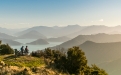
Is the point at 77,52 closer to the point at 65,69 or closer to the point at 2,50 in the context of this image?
the point at 65,69

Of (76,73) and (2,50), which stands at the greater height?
(2,50)

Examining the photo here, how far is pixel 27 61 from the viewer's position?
3503 cm

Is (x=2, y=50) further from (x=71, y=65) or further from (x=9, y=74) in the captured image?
(x=9, y=74)

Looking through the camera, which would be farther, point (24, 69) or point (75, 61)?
point (75, 61)

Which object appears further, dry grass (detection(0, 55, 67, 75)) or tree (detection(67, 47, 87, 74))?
tree (detection(67, 47, 87, 74))

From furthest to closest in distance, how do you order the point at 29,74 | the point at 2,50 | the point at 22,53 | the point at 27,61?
the point at 2,50 → the point at 22,53 → the point at 27,61 → the point at 29,74

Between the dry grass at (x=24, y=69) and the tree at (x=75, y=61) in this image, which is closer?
the dry grass at (x=24, y=69)

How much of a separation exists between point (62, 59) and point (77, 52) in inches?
167

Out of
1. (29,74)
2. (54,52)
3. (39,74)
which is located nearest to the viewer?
(29,74)

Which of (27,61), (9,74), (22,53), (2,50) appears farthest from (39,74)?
(2,50)

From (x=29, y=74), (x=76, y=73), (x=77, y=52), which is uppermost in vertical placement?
(x=77, y=52)

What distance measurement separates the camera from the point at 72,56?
3700 cm

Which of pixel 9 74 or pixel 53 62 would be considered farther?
pixel 53 62

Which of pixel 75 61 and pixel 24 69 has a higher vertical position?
pixel 24 69
